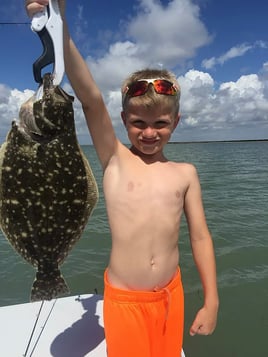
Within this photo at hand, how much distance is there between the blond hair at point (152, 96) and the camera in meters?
2.88

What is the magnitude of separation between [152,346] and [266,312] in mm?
4831

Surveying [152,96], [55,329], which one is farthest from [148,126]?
[55,329]

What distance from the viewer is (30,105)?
219cm

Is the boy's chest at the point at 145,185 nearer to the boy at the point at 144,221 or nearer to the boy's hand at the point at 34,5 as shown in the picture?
the boy at the point at 144,221

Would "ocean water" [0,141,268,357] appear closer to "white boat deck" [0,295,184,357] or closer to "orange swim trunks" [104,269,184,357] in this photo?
"white boat deck" [0,295,184,357]

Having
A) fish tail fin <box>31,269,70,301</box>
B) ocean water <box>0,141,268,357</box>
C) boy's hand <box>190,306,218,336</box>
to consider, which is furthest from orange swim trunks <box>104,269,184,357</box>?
ocean water <box>0,141,268,357</box>

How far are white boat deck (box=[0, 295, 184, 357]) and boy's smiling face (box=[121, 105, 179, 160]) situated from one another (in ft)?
7.41

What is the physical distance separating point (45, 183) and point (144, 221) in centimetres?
100

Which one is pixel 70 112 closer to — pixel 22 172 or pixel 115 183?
pixel 22 172

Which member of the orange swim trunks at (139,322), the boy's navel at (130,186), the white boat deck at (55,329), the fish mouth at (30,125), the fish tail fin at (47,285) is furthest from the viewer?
the white boat deck at (55,329)

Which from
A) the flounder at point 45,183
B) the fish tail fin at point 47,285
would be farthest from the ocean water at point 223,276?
the flounder at point 45,183

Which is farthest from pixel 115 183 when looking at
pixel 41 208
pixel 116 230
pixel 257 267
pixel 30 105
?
pixel 257 267

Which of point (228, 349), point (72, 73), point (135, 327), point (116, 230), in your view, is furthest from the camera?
point (228, 349)

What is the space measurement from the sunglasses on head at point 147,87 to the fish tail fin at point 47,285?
1.54m
